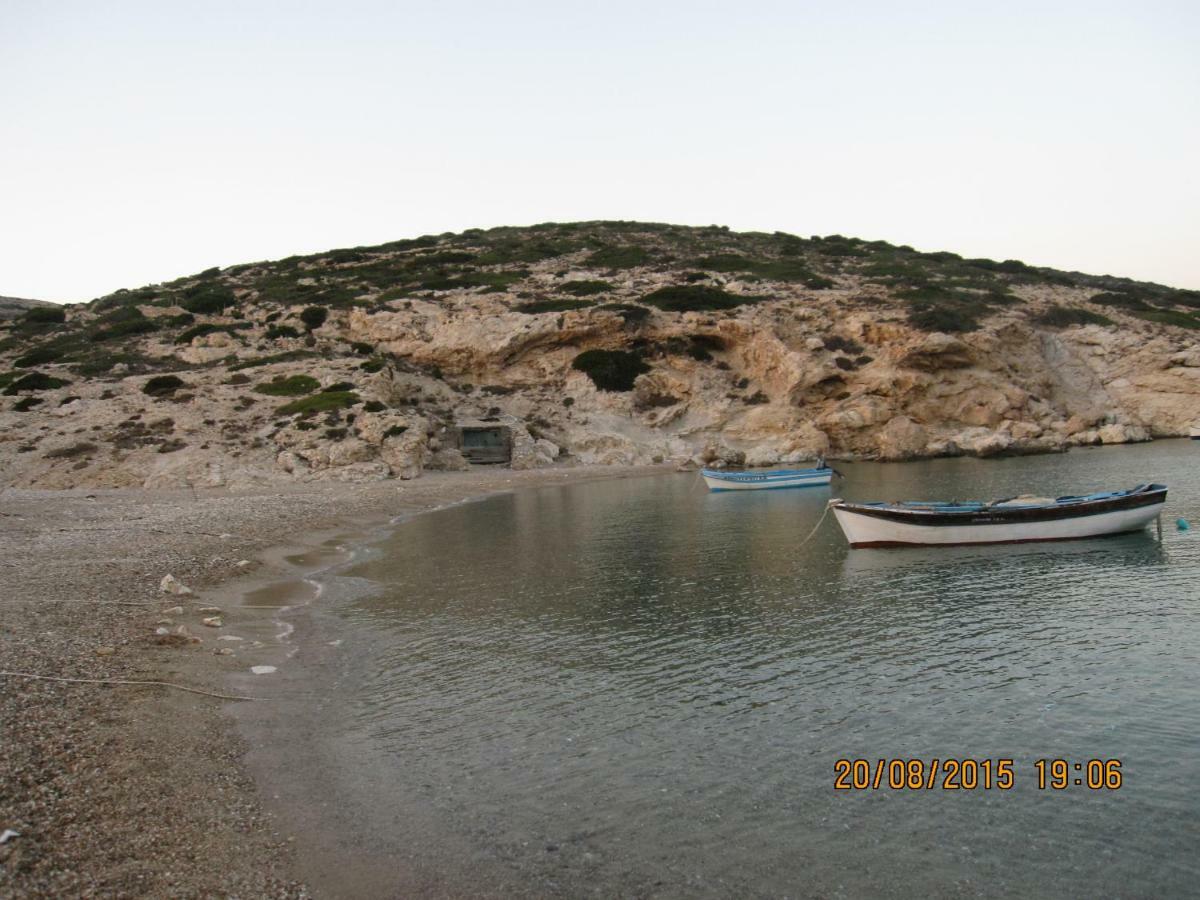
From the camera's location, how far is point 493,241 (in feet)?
340

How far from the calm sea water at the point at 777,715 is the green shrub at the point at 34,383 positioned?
43.9 metres

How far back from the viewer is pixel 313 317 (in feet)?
229

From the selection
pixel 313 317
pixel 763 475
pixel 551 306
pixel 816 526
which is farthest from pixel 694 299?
pixel 816 526

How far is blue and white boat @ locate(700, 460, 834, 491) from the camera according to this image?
45.4 metres

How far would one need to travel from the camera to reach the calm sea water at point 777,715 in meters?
8.16

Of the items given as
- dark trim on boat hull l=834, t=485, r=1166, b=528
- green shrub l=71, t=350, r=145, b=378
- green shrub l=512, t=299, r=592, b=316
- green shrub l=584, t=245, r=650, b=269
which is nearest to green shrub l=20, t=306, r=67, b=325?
green shrub l=71, t=350, r=145, b=378

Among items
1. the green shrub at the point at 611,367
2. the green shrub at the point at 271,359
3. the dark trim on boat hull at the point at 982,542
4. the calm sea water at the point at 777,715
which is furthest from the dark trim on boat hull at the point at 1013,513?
the green shrub at the point at 271,359

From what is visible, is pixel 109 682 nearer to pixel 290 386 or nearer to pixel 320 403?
pixel 320 403

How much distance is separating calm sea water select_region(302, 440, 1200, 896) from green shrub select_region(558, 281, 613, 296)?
5235cm

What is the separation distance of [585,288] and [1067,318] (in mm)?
42771

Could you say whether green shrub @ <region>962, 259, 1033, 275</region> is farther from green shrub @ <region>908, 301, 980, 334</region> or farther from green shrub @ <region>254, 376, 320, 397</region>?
green shrub @ <region>254, 376, 320, 397</region>

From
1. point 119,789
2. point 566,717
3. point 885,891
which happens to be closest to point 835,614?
point 566,717

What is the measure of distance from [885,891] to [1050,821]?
2515 millimetres

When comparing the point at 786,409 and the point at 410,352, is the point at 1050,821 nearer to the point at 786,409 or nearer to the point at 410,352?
the point at 786,409
